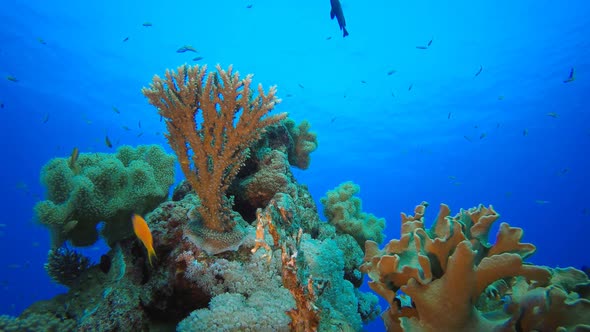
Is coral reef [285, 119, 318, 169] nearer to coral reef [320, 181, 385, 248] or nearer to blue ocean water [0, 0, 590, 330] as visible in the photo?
coral reef [320, 181, 385, 248]

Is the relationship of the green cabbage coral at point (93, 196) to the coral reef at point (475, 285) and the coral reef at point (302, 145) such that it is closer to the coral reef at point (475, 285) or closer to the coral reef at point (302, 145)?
the coral reef at point (302, 145)

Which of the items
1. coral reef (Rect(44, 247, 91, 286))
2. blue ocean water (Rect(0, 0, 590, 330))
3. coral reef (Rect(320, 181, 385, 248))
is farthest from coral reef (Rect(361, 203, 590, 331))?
blue ocean water (Rect(0, 0, 590, 330))

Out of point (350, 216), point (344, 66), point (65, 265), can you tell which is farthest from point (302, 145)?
point (344, 66)

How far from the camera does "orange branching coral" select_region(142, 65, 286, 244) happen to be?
327cm

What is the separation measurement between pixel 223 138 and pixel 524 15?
3348 cm

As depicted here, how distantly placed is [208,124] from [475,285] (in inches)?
112

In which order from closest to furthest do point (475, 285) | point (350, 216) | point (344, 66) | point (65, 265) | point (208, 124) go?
point (475, 285) < point (208, 124) < point (65, 265) < point (350, 216) < point (344, 66)

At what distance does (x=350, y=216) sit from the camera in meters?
6.69

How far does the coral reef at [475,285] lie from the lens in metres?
1.81

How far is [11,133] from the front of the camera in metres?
54.6

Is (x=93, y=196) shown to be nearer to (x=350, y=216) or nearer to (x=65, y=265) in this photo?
(x=65, y=265)

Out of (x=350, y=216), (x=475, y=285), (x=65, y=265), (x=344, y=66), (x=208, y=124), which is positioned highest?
(x=344, y=66)

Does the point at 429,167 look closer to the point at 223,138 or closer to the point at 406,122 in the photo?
the point at 406,122

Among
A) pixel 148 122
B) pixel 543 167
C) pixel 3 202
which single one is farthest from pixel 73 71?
pixel 543 167
